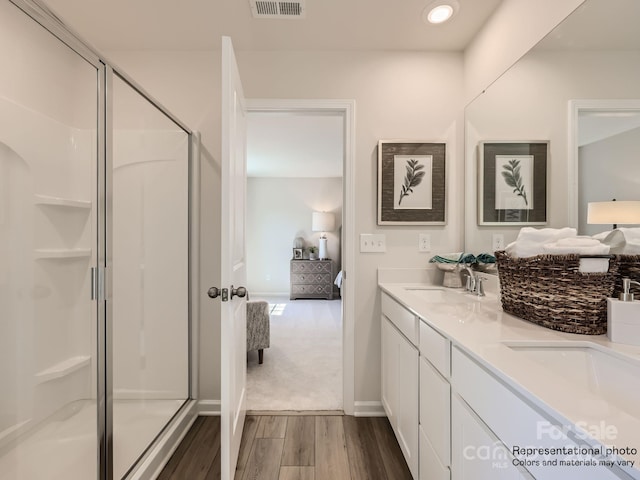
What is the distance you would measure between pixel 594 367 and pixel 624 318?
18 cm

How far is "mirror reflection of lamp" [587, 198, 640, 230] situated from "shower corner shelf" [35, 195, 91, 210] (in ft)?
6.97

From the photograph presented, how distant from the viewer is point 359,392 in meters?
2.16

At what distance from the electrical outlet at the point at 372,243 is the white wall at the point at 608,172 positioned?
112 cm

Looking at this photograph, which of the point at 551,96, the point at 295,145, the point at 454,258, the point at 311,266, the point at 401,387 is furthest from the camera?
the point at 311,266

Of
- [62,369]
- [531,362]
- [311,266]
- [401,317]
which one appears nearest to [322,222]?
[311,266]

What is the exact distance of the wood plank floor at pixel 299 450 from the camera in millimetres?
1596

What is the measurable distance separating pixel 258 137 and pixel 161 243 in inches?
99.3

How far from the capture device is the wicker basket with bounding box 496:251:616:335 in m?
1.02

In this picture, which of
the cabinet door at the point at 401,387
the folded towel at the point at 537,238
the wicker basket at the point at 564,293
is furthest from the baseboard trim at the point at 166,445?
the folded towel at the point at 537,238

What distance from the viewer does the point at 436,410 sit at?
46.0 inches

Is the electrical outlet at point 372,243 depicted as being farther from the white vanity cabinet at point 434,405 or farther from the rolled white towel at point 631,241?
the rolled white towel at point 631,241

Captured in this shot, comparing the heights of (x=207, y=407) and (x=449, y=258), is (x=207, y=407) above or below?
below

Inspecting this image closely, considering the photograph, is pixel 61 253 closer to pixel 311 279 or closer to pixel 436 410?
pixel 436 410

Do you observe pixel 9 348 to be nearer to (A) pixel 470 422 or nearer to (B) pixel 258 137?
(A) pixel 470 422
